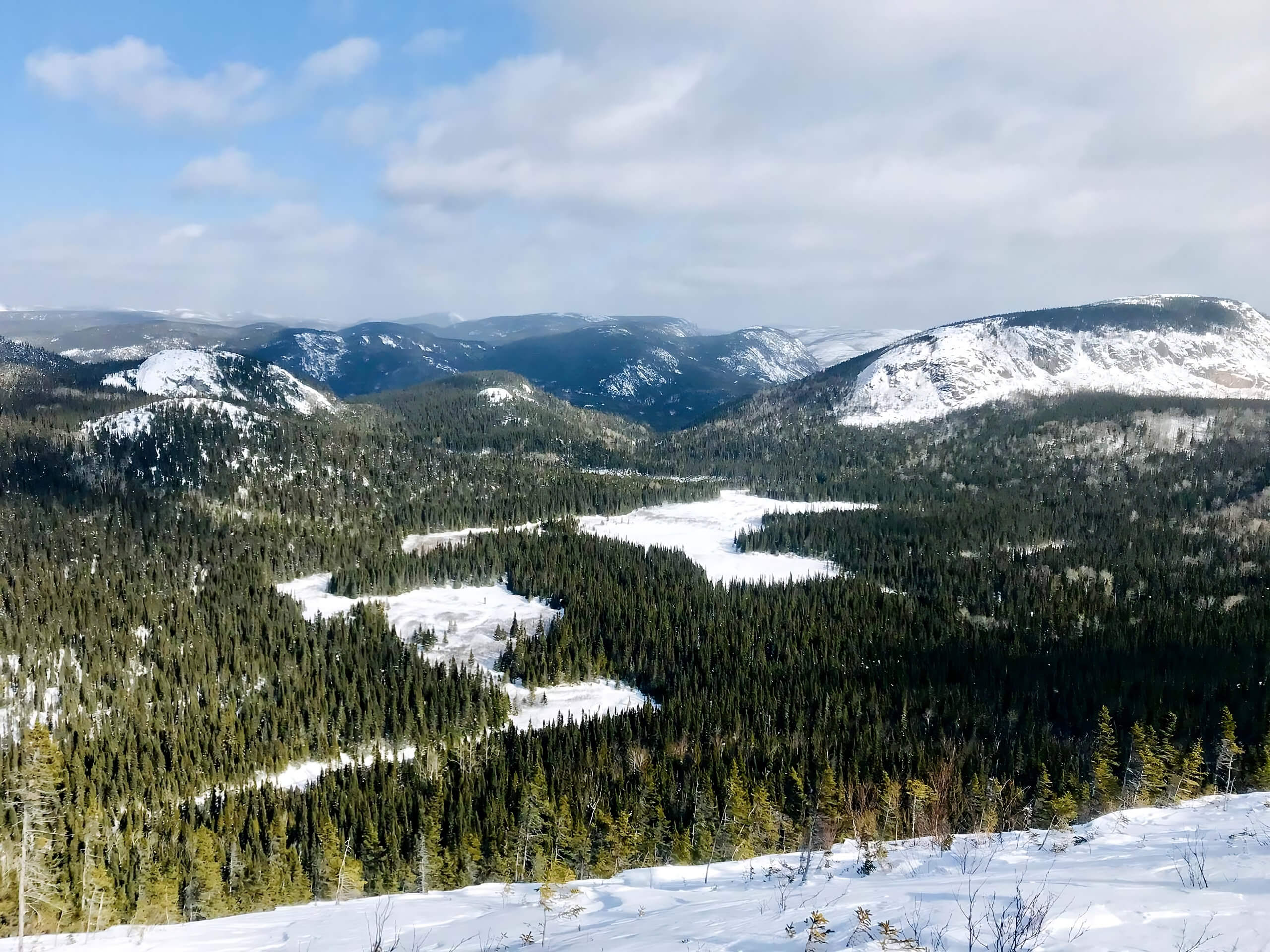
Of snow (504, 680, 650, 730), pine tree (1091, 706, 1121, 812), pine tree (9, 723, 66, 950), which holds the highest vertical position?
pine tree (9, 723, 66, 950)

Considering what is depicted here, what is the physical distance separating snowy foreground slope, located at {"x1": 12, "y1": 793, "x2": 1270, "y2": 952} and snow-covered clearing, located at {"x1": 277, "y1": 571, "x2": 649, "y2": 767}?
60.5 metres

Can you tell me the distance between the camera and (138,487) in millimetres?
183375

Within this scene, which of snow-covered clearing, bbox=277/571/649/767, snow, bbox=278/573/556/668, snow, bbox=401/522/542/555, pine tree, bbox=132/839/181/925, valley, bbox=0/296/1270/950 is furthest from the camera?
snow, bbox=401/522/542/555

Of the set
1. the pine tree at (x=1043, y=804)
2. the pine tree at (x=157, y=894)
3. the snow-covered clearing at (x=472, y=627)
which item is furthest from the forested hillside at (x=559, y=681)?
the snow-covered clearing at (x=472, y=627)

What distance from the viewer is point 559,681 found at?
10850 centimetres

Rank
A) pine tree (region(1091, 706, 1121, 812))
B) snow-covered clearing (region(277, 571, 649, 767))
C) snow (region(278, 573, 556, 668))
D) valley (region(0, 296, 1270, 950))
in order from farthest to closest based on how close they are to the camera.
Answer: snow (region(278, 573, 556, 668)) < snow-covered clearing (region(277, 571, 649, 767)) < pine tree (region(1091, 706, 1121, 812)) < valley (region(0, 296, 1270, 950))

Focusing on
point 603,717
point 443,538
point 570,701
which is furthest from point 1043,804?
point 443,538

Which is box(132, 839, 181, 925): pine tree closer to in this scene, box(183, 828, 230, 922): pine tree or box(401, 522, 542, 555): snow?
box(183, 828, 230, 922): pine tree

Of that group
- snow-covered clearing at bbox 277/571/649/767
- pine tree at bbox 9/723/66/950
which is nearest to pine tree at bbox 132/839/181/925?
pine tree at bbox 9/723/66/950

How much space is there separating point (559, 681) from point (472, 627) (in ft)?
89.2

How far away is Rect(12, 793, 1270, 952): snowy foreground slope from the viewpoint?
630 inches

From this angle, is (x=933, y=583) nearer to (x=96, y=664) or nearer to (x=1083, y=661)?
(x=1083, y=661)

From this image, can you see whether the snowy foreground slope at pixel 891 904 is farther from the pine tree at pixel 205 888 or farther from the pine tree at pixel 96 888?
the pine tree at pixel 205 888

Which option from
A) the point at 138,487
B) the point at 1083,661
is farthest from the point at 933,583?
the point at 138,487
